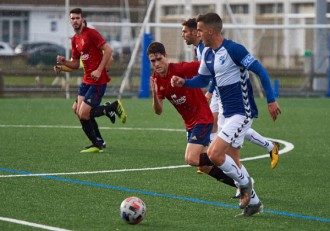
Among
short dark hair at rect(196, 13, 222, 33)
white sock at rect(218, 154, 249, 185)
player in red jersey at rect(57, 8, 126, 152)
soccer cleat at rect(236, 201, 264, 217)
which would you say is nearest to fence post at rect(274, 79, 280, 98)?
player in red jersey at rect(57, 8, 126, 152)

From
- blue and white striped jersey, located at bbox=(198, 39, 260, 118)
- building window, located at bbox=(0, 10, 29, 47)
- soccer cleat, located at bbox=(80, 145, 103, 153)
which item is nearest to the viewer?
blue and white striped jersey, located at bbox=(198, 39, 260, 118)

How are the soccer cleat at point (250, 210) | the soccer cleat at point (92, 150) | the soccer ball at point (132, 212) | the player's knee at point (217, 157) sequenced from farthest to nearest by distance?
the soccer cleat at point (92, 150) < the player's knee at point (217, 157) < the soccer cleat at point (250, 210) < the soccer ball at point (132, 212)

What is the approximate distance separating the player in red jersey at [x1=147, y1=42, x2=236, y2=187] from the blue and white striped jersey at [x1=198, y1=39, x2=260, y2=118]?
42.3 inches

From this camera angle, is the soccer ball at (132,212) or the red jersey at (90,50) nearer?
the soccer ball at (132,212)

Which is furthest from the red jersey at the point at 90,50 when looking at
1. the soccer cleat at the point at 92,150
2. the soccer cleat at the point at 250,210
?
the soccer cleat at the point at 250,210

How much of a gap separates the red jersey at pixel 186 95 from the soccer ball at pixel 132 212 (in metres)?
2.43

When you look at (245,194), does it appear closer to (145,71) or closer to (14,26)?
(145,71)

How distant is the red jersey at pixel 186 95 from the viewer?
35.8 ft

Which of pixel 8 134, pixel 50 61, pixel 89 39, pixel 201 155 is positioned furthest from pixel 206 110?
pixel 50 61

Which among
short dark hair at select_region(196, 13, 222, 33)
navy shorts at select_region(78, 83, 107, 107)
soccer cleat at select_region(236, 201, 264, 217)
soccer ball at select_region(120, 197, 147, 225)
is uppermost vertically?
short dark hair at select_region(196, 13, 222, 33)

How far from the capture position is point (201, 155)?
10.6m

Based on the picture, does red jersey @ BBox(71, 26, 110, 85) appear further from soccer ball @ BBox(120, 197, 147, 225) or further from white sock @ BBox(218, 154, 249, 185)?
soccer ball @ BBox(120, 197, 147, 225)

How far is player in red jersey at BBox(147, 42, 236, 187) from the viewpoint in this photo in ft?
35.1

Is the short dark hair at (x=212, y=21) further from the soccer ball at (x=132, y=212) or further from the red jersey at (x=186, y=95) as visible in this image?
the soccer ball at (x=132, y=212)
